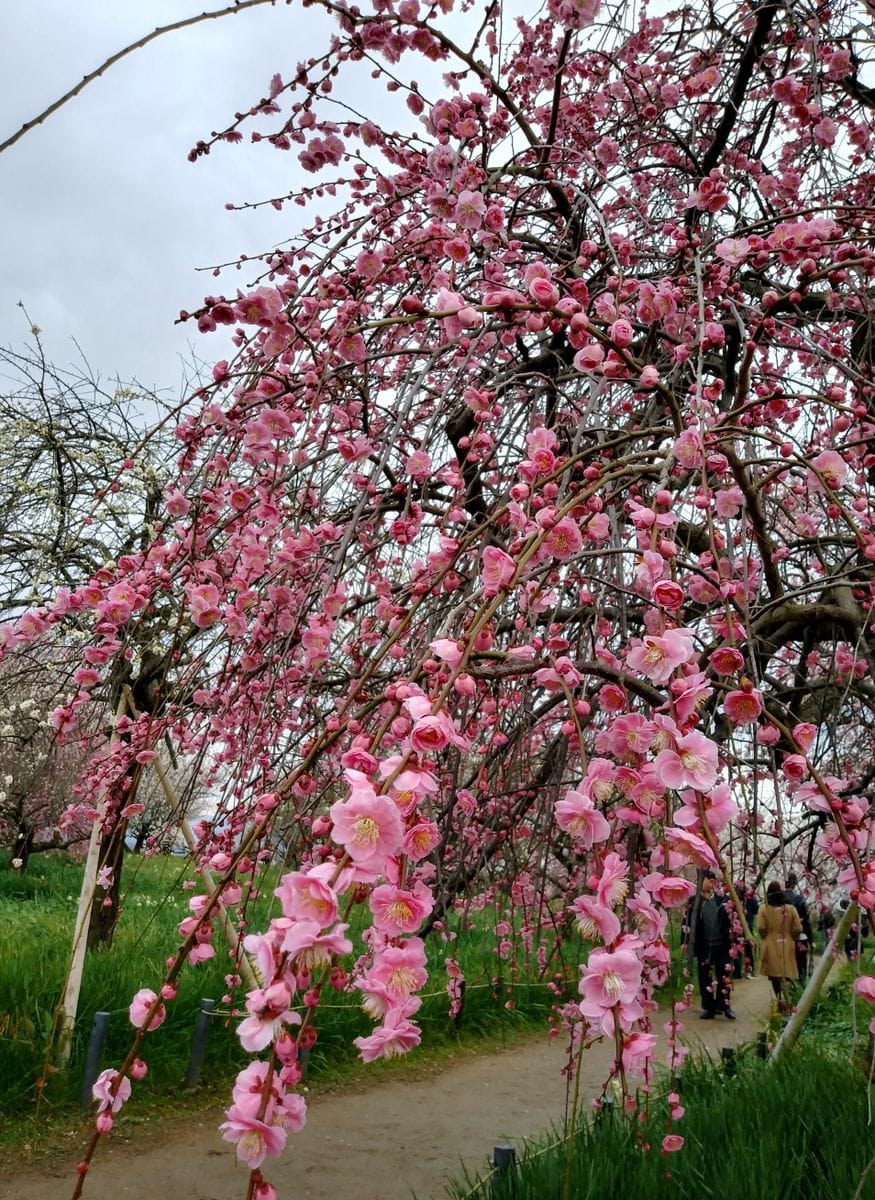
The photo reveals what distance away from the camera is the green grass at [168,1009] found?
352 centimetres

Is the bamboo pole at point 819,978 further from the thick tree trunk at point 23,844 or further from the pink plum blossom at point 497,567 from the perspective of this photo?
the thick tree trunk at point 23,844

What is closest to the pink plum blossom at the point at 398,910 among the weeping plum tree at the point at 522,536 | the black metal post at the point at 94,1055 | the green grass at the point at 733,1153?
the weeping plum tree at the point at 522,536

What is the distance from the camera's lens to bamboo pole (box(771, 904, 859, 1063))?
6.68 feet

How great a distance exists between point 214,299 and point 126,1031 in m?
3.51

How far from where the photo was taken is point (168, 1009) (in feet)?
13.1

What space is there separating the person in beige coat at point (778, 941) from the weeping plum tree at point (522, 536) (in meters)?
2.34

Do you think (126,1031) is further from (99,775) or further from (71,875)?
(71,875)

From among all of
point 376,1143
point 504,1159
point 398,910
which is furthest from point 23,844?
point 398,910

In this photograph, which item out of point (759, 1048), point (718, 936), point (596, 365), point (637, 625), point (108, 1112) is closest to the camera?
point (108, 1112)

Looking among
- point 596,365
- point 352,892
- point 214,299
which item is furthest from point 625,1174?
point 214,299

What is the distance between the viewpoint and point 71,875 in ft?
31.1

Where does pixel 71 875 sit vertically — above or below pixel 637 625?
below

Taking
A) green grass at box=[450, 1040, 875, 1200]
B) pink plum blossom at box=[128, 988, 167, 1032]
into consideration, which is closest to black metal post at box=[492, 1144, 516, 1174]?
green grass at box=[450, 1040, 875, 1200]

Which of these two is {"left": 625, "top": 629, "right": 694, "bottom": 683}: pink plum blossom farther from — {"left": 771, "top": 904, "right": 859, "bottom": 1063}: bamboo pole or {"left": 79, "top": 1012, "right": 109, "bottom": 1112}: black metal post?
{"left": 79, "top": 1012, "right": 109, "bottom": 1112}: black metal post
